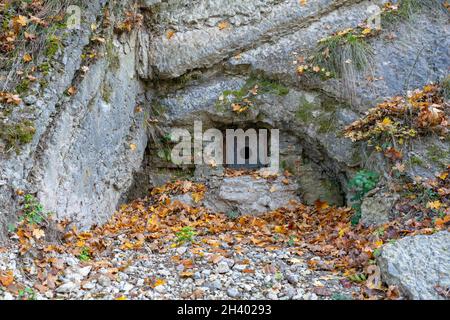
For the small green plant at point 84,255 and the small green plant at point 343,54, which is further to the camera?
the small green plant at point 343,54

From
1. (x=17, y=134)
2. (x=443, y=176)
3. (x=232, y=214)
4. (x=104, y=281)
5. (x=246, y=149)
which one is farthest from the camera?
(x=246, y=149)

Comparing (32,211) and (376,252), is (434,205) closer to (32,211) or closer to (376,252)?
(376,252)

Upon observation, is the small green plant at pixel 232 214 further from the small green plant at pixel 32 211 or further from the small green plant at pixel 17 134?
the small green plant at pixel 17 134

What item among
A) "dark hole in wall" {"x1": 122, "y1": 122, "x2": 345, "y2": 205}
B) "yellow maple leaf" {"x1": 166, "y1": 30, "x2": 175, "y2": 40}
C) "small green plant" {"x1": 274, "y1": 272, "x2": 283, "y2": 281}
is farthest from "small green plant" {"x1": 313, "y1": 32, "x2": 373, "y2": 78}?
"small green plant" {"x1": 274, "y1": 272, "x2": 283, "y2": 281}

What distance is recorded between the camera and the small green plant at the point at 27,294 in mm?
3363

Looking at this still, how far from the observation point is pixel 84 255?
14.0 ft

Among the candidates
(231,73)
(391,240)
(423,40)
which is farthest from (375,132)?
(231,73)

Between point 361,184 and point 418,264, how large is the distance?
1680mm

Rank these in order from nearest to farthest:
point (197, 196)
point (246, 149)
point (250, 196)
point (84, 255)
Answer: point (84, 255) → point (250, 196) → point (197, 196) → point (246, 149)

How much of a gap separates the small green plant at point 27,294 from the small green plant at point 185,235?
168 cm

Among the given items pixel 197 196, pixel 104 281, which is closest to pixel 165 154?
pixel 197 196

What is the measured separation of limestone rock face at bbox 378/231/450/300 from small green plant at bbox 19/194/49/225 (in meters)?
3.35

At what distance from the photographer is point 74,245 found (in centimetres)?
441

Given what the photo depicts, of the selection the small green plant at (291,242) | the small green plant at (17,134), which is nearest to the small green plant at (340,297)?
the small green plant at (291,242)
